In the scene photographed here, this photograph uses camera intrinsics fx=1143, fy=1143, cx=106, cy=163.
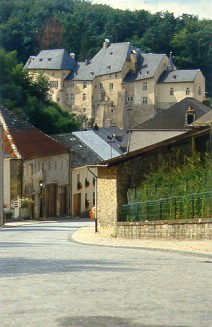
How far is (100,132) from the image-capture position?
8738 cm

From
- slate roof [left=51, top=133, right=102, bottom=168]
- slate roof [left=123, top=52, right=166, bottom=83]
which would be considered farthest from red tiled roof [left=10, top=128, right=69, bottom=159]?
slate roof [left=123, top=52, right=166, bottom=83]

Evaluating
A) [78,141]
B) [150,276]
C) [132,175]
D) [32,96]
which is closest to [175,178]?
[132,175]

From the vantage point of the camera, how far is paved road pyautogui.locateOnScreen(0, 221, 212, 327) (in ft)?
39.3

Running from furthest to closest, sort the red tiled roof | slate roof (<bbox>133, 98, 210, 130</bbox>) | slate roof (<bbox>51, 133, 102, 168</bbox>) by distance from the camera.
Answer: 1. slate roof (<bbox>51, 133, 102, 168</bbox>)
2. the red tiled roof
3. slate roof (<bbox>133, 98, 210, 130</bbox>)

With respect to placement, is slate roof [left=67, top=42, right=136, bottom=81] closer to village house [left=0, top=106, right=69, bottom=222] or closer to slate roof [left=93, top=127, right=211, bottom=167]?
village house [left=0, top=106, right=69, bottom=222]

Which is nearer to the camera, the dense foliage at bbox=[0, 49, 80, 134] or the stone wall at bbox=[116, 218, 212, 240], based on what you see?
the stone wall at bbox=[116, 218, 212, 240]

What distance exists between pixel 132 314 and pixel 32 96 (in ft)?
304

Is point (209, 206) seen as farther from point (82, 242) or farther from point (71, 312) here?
point (71, 312)

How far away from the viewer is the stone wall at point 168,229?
85.8ft

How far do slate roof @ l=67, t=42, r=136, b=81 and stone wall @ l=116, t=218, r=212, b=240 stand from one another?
5239 inches

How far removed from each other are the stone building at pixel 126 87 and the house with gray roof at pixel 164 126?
10696cm

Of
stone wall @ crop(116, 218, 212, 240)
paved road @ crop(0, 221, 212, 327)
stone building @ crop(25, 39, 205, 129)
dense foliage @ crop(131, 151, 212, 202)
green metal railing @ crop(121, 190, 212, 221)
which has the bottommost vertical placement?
paved road @ crop(0, 221, 212, 327)

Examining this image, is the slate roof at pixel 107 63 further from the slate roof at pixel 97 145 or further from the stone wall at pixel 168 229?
the stone wall at pixel 168 229

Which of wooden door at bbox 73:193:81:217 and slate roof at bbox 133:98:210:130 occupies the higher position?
slate roof at bbox 133:98:210:130
